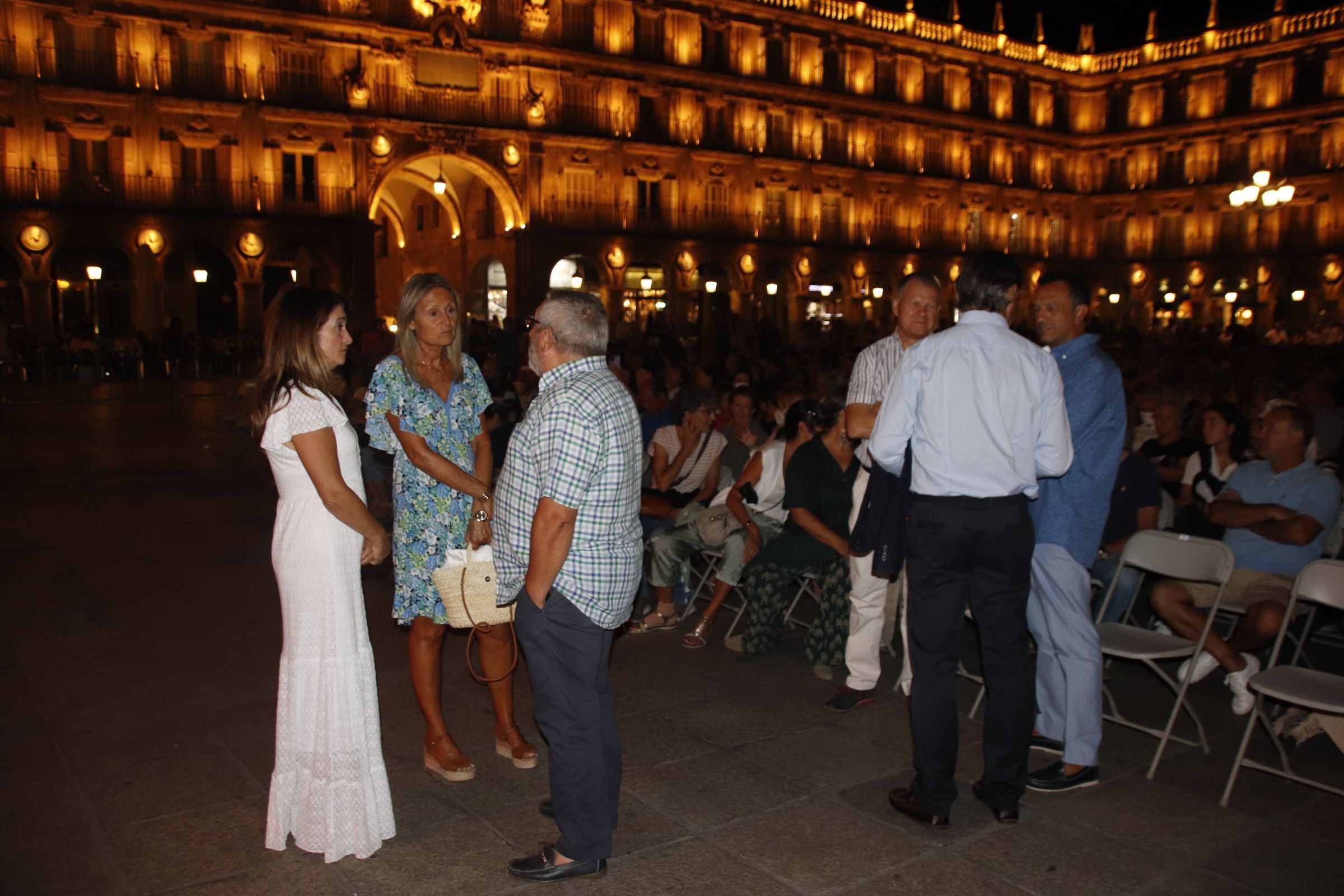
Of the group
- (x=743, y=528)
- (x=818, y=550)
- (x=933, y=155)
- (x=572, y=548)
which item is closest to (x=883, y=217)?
(x=933, y=155)

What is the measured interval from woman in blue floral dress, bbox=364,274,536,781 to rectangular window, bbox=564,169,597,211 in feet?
98.4

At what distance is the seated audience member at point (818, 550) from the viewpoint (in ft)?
18.7

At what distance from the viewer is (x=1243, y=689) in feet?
16.9

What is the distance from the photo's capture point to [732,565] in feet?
20.6

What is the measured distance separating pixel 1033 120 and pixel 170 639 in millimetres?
46699

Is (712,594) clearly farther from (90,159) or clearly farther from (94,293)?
(94,293)

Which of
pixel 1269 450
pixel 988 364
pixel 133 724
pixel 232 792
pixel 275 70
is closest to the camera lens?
pixel 988 364

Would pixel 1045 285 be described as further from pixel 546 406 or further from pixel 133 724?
pixel 133 724

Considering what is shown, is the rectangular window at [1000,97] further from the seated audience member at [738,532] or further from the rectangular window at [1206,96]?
the seated audience member at [738,532]

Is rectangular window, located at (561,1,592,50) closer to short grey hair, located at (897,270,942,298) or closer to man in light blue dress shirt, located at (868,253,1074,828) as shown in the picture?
short grey hair, located at (897,270,942,298)

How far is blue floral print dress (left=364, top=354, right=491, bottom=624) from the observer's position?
13.7ft

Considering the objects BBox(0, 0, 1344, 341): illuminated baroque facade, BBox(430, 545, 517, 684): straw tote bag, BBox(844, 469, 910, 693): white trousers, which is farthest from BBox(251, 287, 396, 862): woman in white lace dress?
BBox(0, 0, 1344, 341): illuminated baroque facade

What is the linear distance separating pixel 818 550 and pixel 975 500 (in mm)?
2263

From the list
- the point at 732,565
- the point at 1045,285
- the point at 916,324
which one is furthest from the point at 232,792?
the point at 1045,285
